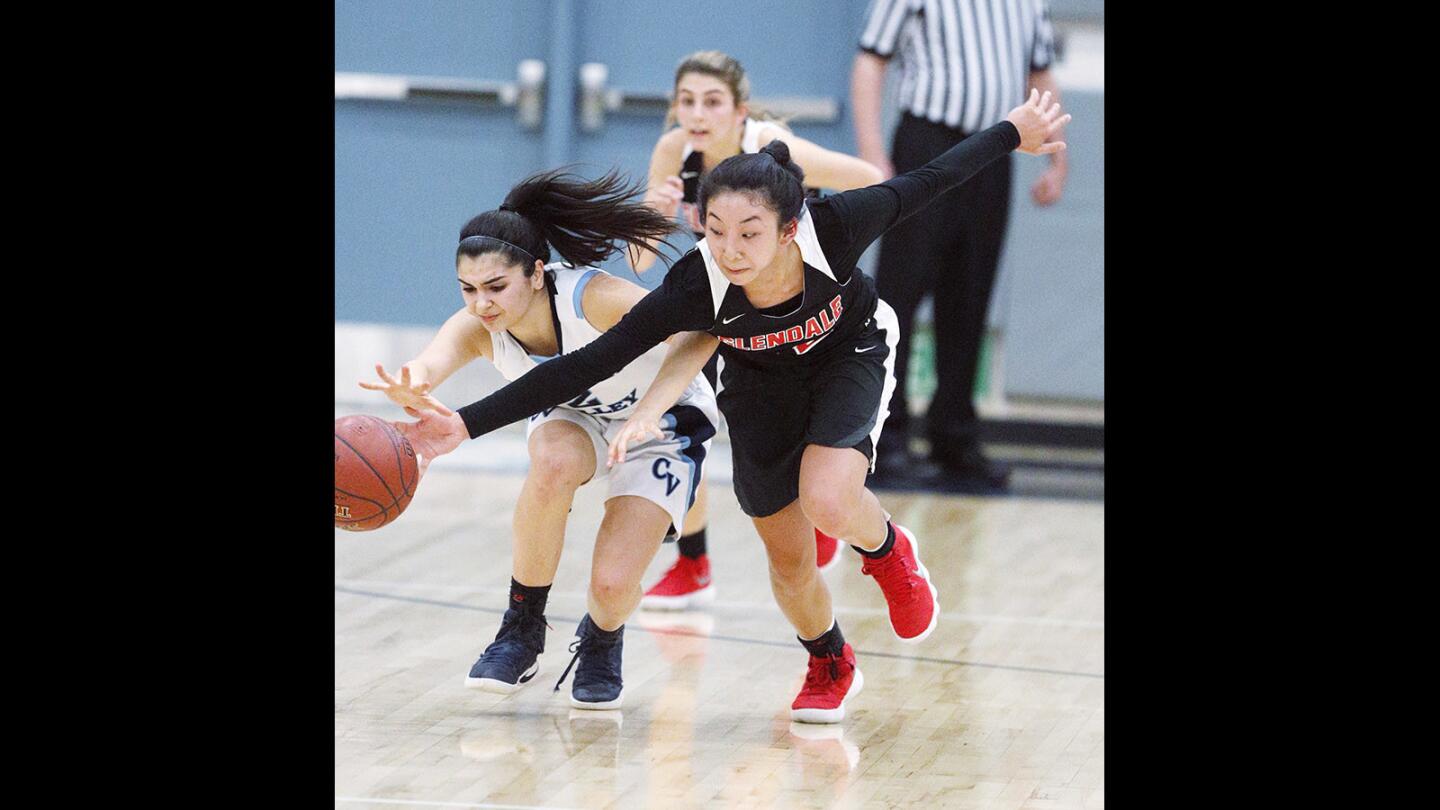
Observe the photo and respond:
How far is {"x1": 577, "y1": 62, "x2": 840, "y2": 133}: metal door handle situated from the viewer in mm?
7598

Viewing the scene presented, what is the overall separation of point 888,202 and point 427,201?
491 cm

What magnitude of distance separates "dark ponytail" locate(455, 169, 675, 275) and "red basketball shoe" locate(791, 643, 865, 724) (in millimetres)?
905

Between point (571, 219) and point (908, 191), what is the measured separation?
0.69 meters

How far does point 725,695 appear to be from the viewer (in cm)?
363

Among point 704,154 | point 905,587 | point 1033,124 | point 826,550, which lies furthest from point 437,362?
point 826,550

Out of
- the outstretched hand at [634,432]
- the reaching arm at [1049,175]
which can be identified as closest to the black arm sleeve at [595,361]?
the outstretched hand at [634,432]

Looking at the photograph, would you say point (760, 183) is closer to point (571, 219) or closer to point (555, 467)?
point (571, 219)

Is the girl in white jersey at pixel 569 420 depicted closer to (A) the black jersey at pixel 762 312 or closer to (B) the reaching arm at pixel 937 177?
(A) the black jersey at pixel 762 312

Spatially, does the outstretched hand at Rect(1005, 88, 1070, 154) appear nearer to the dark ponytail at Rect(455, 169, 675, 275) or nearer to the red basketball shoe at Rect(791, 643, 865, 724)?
the dark ponytail at Rect(455, 169, 675, 275)
